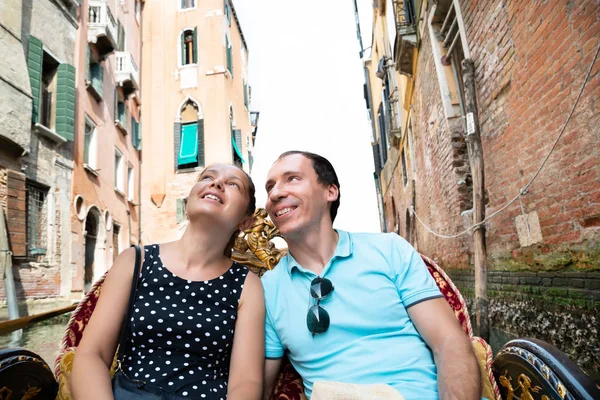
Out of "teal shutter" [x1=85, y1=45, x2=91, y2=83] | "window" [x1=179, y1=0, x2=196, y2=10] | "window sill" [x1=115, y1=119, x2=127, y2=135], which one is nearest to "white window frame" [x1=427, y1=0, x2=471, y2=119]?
"teal shutter" [x1=85, y1=45, x2=91, y2=83]

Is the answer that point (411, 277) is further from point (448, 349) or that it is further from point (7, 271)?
point (7, 271)

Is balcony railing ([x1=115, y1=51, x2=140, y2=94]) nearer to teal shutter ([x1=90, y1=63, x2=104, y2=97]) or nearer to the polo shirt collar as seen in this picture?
teal shutter ([x1=90, y1=63, x2=104, y2=97])

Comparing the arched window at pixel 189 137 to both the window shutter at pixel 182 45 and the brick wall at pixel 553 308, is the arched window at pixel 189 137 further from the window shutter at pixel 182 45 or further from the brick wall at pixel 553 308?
the brick wall at pixel 553 308

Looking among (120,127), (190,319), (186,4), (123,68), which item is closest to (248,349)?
(190,319)

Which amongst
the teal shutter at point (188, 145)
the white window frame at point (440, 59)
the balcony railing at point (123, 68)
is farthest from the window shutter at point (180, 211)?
the white window frame at point (440, 59)

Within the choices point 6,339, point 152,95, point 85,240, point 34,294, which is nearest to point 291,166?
point 6,339

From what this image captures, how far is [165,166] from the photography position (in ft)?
49.7

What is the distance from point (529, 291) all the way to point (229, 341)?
317 cm

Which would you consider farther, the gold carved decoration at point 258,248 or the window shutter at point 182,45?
the window shutter at point 182,45

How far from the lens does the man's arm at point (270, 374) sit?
5.17ft

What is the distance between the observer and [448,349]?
1.34 m

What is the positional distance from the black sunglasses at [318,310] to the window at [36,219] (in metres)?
7.00

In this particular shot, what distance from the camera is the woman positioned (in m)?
1.44

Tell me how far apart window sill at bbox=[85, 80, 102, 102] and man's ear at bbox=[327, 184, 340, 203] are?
935cm
